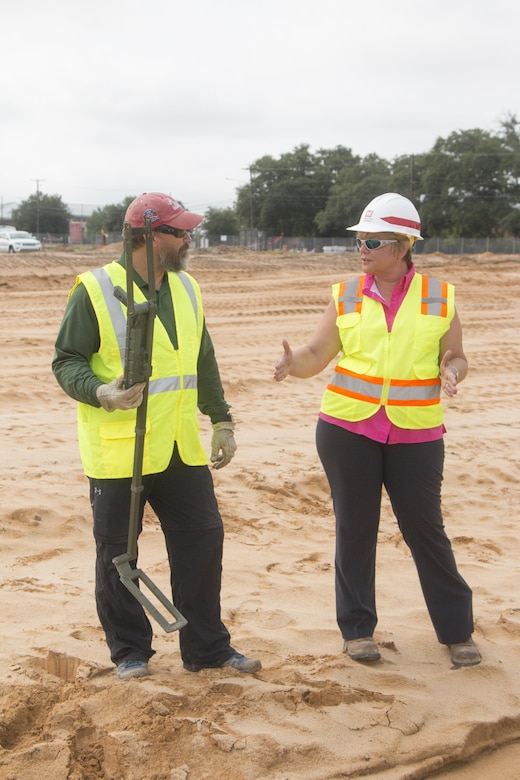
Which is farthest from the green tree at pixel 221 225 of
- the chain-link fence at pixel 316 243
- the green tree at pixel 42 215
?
the green tree at pixel 42 215

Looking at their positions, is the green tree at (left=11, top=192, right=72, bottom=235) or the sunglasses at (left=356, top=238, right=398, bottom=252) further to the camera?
the green tree at (left=11, top=192, right=72, bottom=235)

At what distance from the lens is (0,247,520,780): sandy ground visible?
11.1 feet

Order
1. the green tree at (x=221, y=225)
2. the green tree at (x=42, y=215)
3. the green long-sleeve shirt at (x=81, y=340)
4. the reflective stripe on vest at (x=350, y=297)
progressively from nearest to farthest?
the green long-sleeve shirt at (x=81, y=340) < the reflective stripe on vest at (x=350, y=297) < the green tree at (x=221, y=225) < the green tree at (x=42, y=215)

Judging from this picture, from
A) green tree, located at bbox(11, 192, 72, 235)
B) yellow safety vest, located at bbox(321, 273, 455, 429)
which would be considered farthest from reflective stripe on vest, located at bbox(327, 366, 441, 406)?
green tree, located at bbox(11, 192, 72, 235)

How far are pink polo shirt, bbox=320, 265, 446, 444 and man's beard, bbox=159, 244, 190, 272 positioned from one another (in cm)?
85

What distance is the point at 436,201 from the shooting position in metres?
63.1

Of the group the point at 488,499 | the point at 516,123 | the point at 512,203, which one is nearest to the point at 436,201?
the point at 512,203

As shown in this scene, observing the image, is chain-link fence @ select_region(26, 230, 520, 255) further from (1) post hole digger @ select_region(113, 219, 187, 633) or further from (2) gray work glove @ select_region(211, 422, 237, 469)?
(1) post hole digger @ select_region(113, 219, 187, 633)

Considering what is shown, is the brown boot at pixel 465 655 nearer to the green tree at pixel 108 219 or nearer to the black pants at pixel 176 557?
the black pants at pixel 176 557

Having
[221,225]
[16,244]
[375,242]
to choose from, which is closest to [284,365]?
[375,242]

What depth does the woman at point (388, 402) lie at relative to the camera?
4059 mm

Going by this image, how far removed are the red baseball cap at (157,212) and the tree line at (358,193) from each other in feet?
195

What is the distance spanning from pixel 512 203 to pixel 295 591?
6038 cm

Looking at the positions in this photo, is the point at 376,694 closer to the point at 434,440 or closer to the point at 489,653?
the point at 489,653
